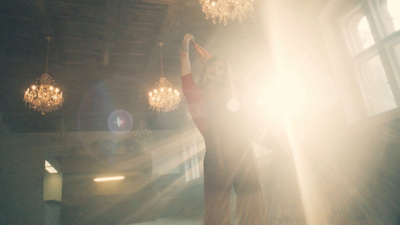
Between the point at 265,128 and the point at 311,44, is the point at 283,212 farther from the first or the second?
the point at 311,44

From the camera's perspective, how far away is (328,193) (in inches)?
129

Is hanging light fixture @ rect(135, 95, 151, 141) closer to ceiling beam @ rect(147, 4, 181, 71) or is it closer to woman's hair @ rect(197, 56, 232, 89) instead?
ceiling beam @ rect(147, 4, 181, 71)

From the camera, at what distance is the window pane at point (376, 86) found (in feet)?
Answer: 10.4

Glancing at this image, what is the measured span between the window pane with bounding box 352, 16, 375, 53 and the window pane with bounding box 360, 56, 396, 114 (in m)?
0.22

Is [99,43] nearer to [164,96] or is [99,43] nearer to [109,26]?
[109,26]

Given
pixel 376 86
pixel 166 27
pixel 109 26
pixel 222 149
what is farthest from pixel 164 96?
pixel 222 149

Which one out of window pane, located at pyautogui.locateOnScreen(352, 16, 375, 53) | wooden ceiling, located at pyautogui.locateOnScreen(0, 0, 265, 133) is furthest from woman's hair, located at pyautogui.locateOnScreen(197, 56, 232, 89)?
wooden ceiling, located at pyautogui.locateOnScreen(0, 0, 265, 133)

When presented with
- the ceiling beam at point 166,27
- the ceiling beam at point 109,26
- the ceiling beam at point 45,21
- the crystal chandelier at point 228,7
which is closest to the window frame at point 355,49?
the crystal chandelier at point 228,7

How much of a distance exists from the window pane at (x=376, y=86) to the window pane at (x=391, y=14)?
1.20ft

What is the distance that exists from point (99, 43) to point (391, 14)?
212 inches

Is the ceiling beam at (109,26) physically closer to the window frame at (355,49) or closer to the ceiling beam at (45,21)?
the ceiling beam at (45,21)

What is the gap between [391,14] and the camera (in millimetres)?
3115

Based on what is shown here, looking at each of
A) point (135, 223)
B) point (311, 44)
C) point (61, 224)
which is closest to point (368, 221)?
point (311, 44)

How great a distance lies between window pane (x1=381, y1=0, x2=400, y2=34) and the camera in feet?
9.92
